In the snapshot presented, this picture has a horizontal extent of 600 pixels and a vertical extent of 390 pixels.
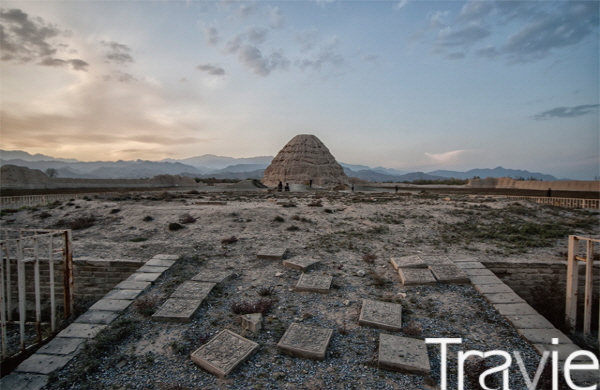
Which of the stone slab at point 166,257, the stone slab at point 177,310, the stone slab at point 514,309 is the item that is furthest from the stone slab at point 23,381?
the stone slab at point 514,309

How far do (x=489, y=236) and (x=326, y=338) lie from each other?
26.7ft

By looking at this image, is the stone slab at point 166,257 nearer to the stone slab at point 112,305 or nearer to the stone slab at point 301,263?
the stone slab at point 112,305

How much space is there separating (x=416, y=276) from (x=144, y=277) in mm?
5565

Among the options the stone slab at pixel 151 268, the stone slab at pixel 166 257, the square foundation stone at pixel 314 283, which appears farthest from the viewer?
the stone slab at pixel 166 257

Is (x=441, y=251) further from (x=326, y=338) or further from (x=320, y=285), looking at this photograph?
(x=326, y=338)

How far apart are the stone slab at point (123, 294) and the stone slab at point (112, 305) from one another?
0.11 m

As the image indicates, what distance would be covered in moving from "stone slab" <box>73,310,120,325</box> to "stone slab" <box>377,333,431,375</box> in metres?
4.13

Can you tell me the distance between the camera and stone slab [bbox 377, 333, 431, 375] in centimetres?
346

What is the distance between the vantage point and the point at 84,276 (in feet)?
22.5

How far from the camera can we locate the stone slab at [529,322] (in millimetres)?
4270

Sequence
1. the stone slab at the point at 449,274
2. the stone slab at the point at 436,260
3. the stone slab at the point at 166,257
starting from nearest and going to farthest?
the stone slab at the point at 449,274, the stone slab at the point at 436,260, the stone slab at the point at 166,257

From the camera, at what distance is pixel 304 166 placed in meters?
48.8

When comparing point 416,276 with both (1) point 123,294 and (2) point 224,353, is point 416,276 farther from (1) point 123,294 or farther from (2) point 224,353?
(1) point 123,294

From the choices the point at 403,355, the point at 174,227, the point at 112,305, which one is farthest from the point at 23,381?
the point at 174,227
